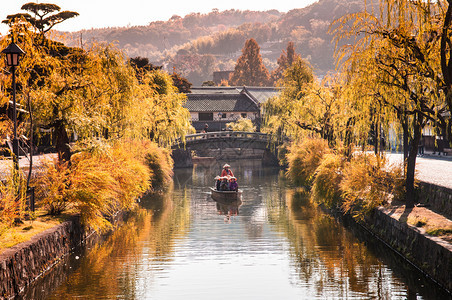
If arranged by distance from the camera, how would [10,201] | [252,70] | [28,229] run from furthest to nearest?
1. [252,70]
2. [28,229]
3. [10,201]

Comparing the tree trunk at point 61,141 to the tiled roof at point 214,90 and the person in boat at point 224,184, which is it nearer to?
the person in boat at point 224,184

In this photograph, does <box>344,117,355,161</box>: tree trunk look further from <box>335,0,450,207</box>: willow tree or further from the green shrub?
the green shrub

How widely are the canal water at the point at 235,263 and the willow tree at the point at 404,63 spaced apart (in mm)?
4142

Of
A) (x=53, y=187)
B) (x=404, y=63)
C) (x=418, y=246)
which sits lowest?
(x=418, y=246)

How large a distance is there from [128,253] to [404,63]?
10738 mm

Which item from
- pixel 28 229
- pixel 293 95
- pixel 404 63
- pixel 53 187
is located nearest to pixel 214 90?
pixel 293 95

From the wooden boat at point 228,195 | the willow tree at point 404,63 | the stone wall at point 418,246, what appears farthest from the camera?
the wooden boat at point 228,195

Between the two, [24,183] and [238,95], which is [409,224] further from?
[238,95]

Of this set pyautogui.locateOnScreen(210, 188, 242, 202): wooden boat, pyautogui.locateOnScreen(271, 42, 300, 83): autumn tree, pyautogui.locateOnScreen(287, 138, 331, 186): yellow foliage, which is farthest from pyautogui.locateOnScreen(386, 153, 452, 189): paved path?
pyautogui.locateOnScreen(271, 42, 300, 83): autumn tree

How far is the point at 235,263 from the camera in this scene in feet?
60.6

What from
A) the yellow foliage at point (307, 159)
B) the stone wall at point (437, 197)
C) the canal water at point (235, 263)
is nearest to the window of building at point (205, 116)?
the yellow foliage at point (307, 159)

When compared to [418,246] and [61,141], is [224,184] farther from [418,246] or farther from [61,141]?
[418,246]

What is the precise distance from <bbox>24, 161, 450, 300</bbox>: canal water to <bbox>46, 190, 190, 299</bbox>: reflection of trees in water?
0.10 feet

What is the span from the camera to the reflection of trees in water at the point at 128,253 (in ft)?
51.0
